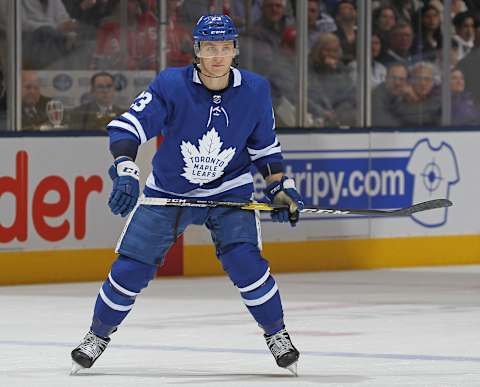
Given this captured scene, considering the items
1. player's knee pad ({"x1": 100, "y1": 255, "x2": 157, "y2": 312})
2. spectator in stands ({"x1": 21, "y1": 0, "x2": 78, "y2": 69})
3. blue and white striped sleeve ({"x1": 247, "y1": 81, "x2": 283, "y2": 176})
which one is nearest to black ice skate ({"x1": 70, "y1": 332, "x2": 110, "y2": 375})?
player's knee pad ({"x1": 100, "y1": 255, "x2": 157, "y2": 312})

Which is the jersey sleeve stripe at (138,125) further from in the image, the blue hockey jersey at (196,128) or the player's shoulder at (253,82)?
the player's shoulder at (253,82)

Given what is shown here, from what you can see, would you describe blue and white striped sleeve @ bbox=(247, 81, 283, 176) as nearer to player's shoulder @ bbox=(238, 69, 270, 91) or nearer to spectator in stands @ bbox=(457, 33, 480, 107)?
player's shoulder @ bbox=(238, 69, 270, 91)

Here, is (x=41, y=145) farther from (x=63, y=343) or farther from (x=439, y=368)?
(x=439, y=368)

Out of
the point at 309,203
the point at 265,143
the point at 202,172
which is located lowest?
the point at 309,203

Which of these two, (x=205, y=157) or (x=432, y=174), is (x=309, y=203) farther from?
(x=205, y=157)

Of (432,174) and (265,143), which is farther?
(432,174)

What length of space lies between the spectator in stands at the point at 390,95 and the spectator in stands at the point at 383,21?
0.26 meters

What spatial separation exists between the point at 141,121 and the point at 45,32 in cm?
541

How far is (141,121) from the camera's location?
25.7ft

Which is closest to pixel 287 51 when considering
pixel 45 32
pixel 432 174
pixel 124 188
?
pixel 432 174

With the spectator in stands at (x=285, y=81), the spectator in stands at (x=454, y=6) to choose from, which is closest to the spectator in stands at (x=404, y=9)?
the spectator in stands at (x=454, y=6)

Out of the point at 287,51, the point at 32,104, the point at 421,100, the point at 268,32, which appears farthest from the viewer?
the point at 421,100

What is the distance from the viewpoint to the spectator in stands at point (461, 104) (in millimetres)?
15336

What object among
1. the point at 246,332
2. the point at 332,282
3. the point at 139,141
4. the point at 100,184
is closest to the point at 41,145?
the point at 100,184
